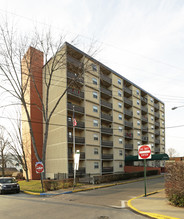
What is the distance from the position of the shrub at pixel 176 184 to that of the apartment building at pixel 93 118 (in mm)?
16149

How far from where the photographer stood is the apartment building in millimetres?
31875

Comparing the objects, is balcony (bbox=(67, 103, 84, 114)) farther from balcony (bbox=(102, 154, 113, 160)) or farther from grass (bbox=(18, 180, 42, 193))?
grass (bbox=(18, 180, 42, 193))

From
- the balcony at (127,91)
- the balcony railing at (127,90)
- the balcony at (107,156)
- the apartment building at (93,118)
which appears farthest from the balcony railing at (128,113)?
the balcony at (107,156)

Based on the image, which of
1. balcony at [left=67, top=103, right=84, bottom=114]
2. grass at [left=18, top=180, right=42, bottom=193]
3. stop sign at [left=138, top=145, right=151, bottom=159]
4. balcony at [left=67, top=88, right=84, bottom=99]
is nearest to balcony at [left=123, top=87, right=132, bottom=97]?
balcony at [left=67, top=88, right=84, bottom=99]

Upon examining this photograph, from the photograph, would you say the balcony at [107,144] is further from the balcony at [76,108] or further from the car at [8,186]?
the car at [8,186]

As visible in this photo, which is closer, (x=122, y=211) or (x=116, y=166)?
(x=122, y=211)

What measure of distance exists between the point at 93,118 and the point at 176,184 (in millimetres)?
26349

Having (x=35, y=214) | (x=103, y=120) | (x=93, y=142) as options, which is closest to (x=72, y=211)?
(x=35, y=214)

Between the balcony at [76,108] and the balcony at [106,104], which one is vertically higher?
the balcony at [106,104]

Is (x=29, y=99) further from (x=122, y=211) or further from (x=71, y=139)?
(x=122, y=211)

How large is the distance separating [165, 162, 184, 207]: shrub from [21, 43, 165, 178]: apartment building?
1615 cm

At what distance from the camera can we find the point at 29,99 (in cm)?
3447

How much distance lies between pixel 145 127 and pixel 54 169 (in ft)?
94.7

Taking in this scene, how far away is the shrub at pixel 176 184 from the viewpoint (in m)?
9.95
